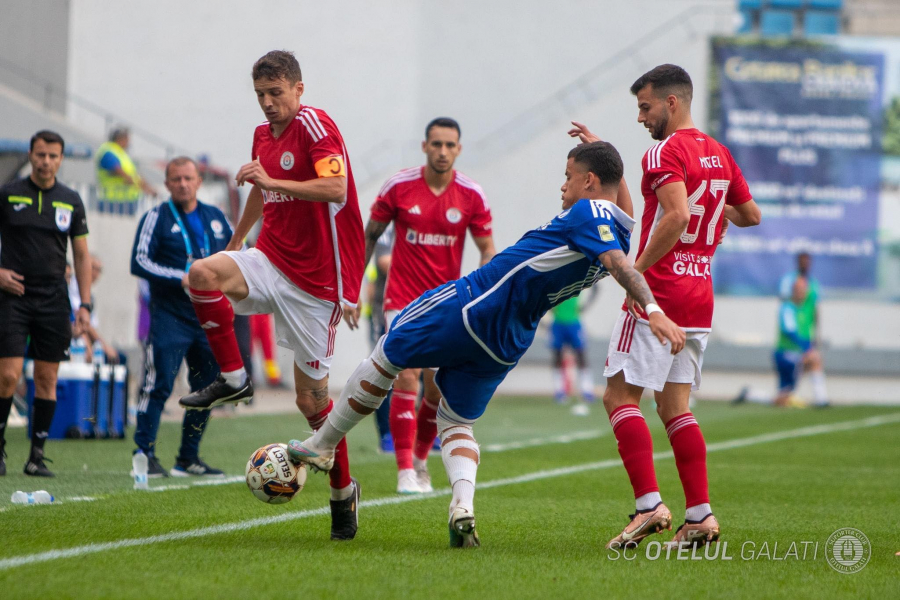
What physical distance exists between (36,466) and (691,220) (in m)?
4.81

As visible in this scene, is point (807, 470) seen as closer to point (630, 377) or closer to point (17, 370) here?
point (630, 377)

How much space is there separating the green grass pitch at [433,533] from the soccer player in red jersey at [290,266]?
0.70 metres

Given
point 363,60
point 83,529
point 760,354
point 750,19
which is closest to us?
point 83,529

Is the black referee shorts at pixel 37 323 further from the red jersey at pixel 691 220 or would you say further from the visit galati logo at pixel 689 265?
the visit galati logo at pixel 689 265

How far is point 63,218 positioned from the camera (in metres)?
7.85

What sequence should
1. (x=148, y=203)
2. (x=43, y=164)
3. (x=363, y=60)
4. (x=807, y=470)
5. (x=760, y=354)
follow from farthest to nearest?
(x=363, y=60)
(x=760, y=354)
(x=148, y=203)
(x=807, y=470)
(x=43, y=164)

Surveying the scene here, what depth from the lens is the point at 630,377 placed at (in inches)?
209

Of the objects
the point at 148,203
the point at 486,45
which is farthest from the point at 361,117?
the point at 148,203

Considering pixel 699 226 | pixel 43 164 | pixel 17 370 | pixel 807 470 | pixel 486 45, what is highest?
pixel 486 45

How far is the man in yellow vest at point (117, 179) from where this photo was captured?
15.5 meters

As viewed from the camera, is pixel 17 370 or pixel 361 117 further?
pixel 361 117

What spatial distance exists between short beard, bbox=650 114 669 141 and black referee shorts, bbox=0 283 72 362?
441 centimetres

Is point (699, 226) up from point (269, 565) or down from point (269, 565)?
up

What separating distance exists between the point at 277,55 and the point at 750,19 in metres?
23.0
